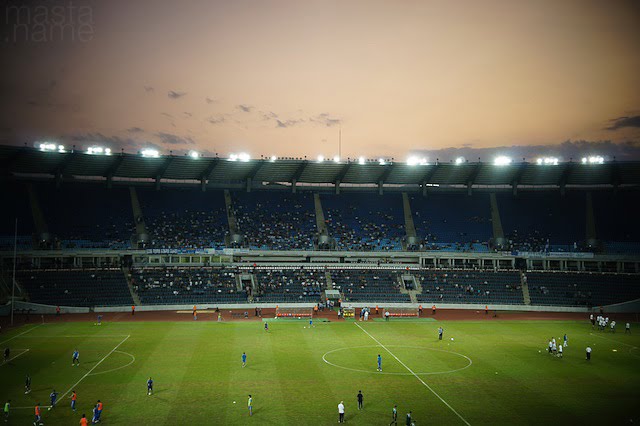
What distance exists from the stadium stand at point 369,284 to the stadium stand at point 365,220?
500cm

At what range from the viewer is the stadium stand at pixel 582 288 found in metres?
70.1

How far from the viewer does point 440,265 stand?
81.2m

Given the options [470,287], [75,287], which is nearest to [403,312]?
[470,287]

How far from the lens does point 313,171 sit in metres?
88.6

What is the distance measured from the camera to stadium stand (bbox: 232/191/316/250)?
79688 millimetres

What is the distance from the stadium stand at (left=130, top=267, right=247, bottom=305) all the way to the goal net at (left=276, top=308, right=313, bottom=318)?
7.92 meters

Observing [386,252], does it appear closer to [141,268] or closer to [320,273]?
[320,273]

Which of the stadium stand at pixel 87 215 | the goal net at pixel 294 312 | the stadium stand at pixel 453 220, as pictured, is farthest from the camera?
the stadium stand at pixel 453 220

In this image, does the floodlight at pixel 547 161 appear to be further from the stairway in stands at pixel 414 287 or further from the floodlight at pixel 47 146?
the floodlight at pixel 47 146

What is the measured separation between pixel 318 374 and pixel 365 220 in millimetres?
52575

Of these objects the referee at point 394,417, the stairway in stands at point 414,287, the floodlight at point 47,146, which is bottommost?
the referee at point 394,417

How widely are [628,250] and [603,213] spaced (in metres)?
9.51

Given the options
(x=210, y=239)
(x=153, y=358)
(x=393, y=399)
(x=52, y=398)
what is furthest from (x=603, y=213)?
(x=52, y=398)

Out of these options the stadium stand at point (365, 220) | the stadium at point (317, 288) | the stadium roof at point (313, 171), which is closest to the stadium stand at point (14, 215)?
the stadium at point (317, 288)
